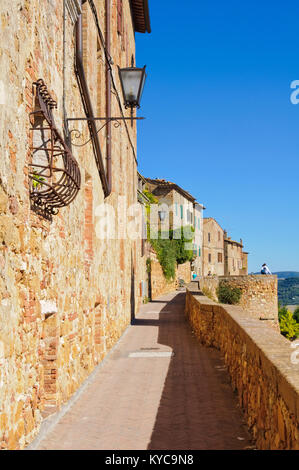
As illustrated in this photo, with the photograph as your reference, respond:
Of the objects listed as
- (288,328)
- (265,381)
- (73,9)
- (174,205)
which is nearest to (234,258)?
(288,328)

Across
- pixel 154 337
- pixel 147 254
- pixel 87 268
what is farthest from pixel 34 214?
pixel 147 254

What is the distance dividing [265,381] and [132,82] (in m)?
5.26

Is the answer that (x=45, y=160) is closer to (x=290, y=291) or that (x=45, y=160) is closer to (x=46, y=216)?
(x=46, y=216)

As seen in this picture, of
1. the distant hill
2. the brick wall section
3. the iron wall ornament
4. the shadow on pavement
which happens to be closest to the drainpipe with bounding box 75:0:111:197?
the iron wall ornament

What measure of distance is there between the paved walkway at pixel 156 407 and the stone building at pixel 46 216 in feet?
1.14

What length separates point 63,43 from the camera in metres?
6.46

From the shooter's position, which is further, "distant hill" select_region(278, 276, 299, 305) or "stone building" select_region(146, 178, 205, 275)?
"distant hill" select_region(278, 276, 299, 305)

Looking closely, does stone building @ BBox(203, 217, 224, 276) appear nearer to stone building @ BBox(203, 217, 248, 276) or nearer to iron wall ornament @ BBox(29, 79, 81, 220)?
stone building @ BBox(203, 217, 248, 276)

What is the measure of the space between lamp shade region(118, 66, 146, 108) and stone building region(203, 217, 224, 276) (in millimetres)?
44992

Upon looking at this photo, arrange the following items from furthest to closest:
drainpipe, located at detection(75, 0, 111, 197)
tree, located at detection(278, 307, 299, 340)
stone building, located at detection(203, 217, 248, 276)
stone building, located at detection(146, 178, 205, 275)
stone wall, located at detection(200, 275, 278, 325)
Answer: stone building, located at detection(203, 217, 248, 276), tree, located at detection(278, 307, 299, 340), stone building, located at detection(146, 178, 205, 275), stone wall, located at detection(200, 275, 278, 325), drainpipe, located at detection(75, 0, 111, 197)

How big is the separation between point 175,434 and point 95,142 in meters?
5.18

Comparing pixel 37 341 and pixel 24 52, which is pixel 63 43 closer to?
pixel 24 52

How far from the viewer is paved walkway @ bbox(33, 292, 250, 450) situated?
5.05 metres

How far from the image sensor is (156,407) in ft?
20.9
